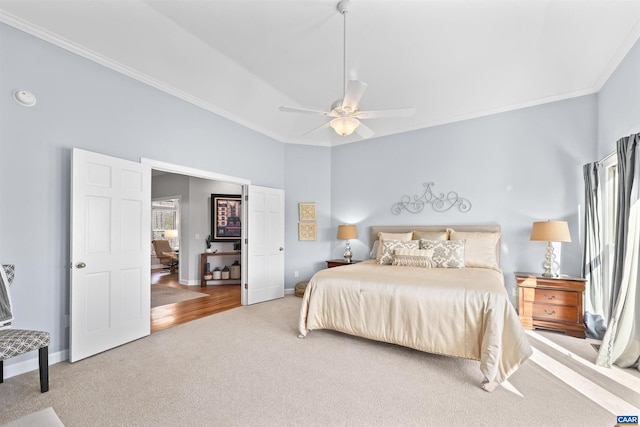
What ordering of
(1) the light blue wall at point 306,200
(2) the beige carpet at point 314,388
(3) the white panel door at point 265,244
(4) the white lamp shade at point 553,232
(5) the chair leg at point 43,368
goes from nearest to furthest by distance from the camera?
(2) the beige carpet at point 314,388
(5) the chair leg at point 43,368
(4) the white lamp shade at point 553,232
(3) the white panel door at point 265,244
(1) the light blue wall at point 306,200

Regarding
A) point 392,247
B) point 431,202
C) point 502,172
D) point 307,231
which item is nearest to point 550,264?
point 502,172

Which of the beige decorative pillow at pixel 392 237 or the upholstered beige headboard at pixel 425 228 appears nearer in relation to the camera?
the upholstered beige headboard at pixel 425 228

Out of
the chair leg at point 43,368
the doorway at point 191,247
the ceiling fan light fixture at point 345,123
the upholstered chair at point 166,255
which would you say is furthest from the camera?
the upholstered chair at point 166,255

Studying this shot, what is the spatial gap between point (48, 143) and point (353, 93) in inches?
115

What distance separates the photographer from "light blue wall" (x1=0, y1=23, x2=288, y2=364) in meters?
2.50

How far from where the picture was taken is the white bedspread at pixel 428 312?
2322mm

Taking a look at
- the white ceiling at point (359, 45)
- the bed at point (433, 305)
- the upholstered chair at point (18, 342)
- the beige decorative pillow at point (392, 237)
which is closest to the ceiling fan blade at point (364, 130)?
the white ceiling at point (359, 45)

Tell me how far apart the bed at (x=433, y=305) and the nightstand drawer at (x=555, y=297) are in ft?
1.91

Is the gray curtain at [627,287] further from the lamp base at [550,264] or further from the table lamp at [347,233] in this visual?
the table lamp at [347,233]

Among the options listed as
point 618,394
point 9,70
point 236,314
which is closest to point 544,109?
point 618,394

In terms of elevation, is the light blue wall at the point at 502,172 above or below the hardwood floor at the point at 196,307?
above

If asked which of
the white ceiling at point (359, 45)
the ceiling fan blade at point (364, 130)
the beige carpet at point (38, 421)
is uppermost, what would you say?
the white ceiling at point (359, 45)

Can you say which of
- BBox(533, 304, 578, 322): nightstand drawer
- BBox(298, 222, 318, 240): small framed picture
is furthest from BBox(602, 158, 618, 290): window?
BBox(298, 222, 318, 240): small framed picture

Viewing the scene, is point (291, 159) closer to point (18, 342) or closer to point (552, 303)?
point (18, 342)
